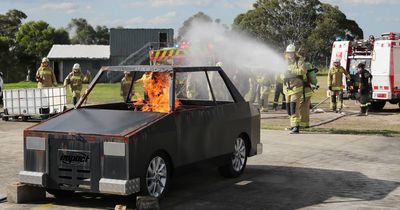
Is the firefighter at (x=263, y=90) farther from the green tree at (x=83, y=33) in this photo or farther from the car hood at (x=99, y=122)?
the green tree at (x=83, y=33)

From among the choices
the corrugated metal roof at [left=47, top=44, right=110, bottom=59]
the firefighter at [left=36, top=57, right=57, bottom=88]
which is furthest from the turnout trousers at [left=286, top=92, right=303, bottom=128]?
the corrugated metal roof at [left=47, top=44, right=110, bottom=59]

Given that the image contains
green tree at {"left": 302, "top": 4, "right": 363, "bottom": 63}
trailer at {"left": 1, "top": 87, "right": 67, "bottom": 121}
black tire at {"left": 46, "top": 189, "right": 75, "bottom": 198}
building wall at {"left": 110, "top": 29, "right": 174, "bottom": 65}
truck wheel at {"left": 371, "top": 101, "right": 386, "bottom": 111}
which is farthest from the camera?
green tree at {"left": 302, "top": 4, "right": 363, "bottom": 63}

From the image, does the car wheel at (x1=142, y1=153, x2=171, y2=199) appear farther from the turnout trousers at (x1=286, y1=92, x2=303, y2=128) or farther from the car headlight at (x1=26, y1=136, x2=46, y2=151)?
the turnout trousers at (x1=286, y1=92, x2=303, y2=128)

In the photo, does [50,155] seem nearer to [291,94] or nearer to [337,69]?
[291,94]

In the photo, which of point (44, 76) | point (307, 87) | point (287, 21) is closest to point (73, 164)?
point (307, 87)

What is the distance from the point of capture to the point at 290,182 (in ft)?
28.7

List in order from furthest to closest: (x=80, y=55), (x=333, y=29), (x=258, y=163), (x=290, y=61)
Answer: (x=333, y=29) → (x=80, y=55) → (x=290, y=61) → (x=258, y=163)

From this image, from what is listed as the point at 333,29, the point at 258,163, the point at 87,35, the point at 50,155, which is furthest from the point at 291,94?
the point at 87,35

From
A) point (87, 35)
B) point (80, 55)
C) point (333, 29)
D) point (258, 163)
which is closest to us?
point (258, 163)

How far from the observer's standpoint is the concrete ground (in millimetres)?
7387

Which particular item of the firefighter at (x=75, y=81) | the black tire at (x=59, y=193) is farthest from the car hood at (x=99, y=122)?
the firefighter at (x=75, y=81)

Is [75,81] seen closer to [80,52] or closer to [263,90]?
[263,90]

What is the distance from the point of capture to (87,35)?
11900cm

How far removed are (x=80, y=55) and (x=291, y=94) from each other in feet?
161
